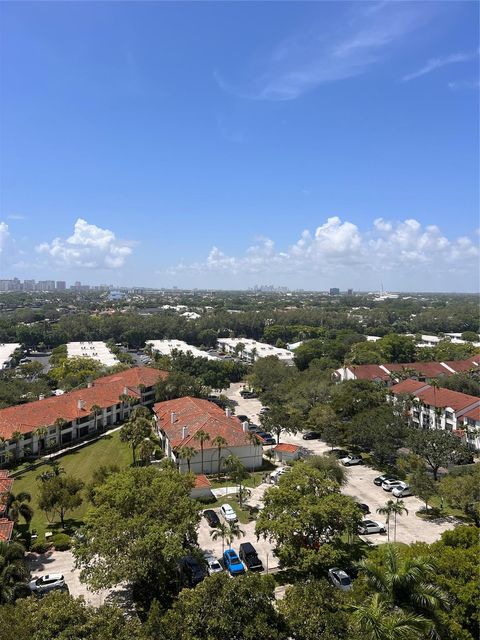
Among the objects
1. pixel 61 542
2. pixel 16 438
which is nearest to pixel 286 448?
pixel 61 542

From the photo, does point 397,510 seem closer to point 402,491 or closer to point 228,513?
point 402,491

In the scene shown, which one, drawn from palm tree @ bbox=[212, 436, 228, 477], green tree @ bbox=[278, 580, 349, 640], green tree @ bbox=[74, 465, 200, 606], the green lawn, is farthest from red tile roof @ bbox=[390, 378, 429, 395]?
green tree @ bbox=[278, 580, 349, 640]

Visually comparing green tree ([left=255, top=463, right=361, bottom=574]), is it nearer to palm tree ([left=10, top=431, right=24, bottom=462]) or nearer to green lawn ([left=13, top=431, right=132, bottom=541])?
green lawn ([left=13, top=431, right=132, bottom=541])

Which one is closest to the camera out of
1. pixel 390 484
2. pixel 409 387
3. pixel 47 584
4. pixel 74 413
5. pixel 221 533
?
pixel 47 584

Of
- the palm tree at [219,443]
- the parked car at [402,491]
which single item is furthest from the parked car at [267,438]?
the parked car at [402,491]

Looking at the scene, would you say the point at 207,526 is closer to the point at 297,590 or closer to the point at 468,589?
the point at 297,590

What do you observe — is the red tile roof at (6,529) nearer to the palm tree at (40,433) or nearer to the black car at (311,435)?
the palm tree at (40,433)
